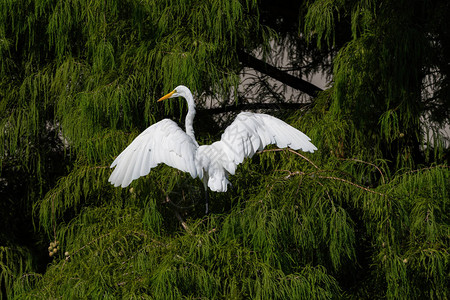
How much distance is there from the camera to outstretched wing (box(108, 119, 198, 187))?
1488mm

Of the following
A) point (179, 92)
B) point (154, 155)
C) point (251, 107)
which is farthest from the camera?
point (251, 107)

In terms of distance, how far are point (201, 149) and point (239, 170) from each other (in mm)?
147

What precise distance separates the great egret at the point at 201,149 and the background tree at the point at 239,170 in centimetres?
7

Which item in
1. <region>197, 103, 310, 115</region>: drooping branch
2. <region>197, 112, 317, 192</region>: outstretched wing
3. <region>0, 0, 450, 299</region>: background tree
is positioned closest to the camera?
<region>0, 0, 450, 299</region>: background tree

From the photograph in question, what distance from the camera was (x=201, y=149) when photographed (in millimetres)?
1585

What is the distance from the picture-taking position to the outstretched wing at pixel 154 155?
1488 mm

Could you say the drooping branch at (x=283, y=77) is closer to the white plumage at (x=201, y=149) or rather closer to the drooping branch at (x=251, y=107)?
the drooping branch at (x=251, y=107)

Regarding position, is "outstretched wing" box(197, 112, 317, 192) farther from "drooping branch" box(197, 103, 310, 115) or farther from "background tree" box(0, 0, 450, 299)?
"drooping branch" box(197, 103, 310, 115)

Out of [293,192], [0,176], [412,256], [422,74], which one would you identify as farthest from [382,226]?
[0,176]

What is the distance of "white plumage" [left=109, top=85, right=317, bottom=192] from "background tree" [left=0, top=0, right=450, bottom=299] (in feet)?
0.22

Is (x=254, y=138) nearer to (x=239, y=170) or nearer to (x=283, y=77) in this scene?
(x=239, y=170)

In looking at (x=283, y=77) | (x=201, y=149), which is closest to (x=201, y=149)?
(x=201, y=149)

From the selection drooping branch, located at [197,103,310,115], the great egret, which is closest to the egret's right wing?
the great egret

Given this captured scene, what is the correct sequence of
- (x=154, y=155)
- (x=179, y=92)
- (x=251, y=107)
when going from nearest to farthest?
(x=154, y=155) < (x=179, y=92) < (x=251, y=107)
